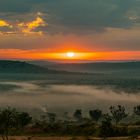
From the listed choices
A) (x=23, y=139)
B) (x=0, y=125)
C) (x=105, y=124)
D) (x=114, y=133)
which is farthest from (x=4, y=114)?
(x=114, y=133)

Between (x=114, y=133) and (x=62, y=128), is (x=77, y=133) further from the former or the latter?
(x=114, y=133)

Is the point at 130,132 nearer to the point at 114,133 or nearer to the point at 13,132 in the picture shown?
the point at 114,133

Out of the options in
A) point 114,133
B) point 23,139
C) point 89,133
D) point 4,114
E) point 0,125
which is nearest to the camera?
point 4,114

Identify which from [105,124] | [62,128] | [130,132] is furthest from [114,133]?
[62,128]

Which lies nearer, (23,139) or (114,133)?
(23,139)

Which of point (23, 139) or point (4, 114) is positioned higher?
point (4, 114)

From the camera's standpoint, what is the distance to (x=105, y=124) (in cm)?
14438

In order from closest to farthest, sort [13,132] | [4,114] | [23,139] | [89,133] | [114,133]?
[4,114], [23,139], [114,133], [89,133], [13,132]

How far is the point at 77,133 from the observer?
17900cm

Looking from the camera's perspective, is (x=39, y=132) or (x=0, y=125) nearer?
(x=0, y=125)

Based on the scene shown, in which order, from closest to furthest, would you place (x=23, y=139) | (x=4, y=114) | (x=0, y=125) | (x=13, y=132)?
(x=4, y=114) → (x=0, y=125) → (x=23, y=139) → (x=13, y=132)

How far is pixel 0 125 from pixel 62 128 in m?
56.5

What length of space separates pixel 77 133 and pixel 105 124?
1456 inches

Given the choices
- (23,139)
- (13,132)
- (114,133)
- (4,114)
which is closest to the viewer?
(4,114)
